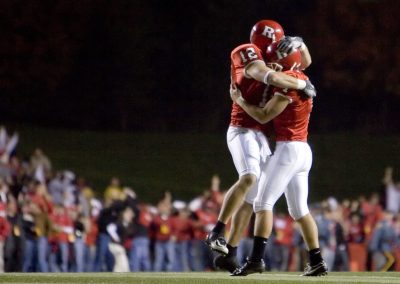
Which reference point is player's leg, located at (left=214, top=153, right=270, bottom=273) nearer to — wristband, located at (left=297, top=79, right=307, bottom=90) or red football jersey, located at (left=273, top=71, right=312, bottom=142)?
red football jersey, located at (left=273, top=71, right=312, bottom=142)

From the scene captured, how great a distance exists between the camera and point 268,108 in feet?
37.6

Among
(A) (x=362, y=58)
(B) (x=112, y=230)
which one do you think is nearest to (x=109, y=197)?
(B) (x=112, y=230)

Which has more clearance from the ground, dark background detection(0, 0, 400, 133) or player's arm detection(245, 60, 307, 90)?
dark background detection(0, 0, 400, 133)

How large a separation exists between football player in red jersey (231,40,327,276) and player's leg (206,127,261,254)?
14 cm

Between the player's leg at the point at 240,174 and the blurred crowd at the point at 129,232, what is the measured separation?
657 cm

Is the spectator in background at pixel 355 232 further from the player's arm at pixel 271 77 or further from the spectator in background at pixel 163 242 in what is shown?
the player's arm at pixel 271 77

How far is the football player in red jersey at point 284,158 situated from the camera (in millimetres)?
11523

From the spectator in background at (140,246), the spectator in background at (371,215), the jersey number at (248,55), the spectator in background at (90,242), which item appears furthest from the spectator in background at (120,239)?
the jersey number at (248,55)

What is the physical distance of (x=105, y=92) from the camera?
133 ft

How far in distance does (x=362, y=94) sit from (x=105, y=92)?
841cm

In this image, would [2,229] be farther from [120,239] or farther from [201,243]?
[201,243]

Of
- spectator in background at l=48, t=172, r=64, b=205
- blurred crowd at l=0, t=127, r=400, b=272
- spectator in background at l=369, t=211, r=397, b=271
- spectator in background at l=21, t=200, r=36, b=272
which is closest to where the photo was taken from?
spectator in background at l=21, t=200, r=36, b=272

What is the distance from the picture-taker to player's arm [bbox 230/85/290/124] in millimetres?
11406

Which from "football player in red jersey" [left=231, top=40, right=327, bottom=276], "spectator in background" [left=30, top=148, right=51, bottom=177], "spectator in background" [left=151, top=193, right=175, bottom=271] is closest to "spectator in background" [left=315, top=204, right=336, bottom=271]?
"spectator in background" [left=151, top=193, right=175, bottom=271]
